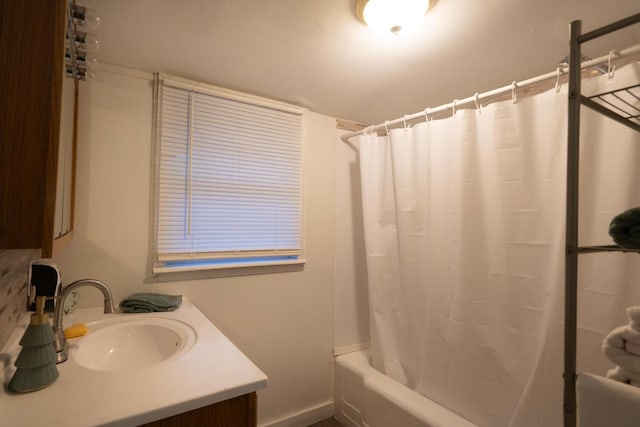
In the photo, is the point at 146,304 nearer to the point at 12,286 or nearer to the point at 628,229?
the point at 12,286

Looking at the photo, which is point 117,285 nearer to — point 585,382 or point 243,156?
point 243,156

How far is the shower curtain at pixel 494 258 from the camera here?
1.12 meters

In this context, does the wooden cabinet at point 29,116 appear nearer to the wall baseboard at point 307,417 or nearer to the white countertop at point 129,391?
the white countertop at point 129,391

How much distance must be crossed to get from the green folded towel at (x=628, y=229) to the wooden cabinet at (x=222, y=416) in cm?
98

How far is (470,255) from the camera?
149cm

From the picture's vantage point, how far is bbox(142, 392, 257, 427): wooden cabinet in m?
0.76

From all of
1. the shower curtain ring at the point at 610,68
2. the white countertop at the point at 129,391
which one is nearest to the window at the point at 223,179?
the white countertop at the point at 129,391

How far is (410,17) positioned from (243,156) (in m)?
1.13

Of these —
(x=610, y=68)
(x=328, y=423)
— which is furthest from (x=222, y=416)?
(x=610, y=68)

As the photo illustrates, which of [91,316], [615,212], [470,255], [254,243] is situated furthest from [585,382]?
[91,316]

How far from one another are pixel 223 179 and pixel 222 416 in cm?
122

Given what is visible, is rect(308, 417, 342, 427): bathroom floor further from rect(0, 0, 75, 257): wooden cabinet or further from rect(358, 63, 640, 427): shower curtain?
rect(0, 0, 75, 257): wooden cabinet

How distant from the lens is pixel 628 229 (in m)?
0.63

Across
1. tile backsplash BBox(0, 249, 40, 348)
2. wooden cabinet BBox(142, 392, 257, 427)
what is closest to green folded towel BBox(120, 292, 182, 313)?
tile backsplash BBox(0, 249, 40, 348)
